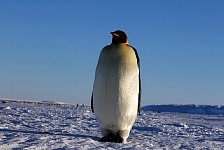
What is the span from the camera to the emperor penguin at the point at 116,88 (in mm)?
5766

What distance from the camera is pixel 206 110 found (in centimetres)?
9450

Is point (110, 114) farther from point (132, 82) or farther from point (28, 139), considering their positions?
point (28, 139)

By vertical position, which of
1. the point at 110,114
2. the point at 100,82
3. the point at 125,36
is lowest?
the point at 110,114

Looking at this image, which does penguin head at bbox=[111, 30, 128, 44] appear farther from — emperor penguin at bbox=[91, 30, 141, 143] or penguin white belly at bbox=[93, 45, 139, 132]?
penguin white belly at bbox=[93, 45, 139, 132]

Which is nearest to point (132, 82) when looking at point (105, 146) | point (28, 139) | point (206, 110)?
point (105, 146)

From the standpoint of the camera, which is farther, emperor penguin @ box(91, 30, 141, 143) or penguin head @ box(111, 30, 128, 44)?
penguin head @ box(111, 30, 128, 44)

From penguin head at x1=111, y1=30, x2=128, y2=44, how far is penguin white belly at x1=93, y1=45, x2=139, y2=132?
0.15 metres

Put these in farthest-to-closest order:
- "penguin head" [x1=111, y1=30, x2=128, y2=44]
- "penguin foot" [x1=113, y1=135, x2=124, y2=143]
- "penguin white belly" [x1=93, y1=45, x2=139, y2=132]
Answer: "penguin head" [x1=111, y1=30, x2=128, y2=44] < "penguin foot" [x1=113, y1=135, x2=124, y2=143] < "penguin white belly" [x1=93, y1=45, x2=139, y2=132]

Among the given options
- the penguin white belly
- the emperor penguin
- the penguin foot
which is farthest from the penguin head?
the penguin foot

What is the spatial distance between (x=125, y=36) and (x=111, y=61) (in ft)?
1.77

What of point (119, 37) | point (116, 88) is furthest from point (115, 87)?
point (119, 37)

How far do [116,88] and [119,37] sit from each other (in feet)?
2.44

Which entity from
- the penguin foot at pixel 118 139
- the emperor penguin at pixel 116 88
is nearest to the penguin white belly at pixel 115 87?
the emperor penguin at pixel 116 88

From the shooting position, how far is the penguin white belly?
5.76m
